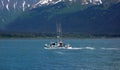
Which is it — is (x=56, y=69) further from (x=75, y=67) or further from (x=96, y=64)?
(x=96, y=64)

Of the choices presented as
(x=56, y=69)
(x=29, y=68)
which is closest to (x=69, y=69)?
(x=56, y=69)

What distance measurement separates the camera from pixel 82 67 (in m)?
111

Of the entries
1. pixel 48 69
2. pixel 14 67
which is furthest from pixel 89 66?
pixel 14 67

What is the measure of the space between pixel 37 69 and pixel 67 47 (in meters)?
90.1

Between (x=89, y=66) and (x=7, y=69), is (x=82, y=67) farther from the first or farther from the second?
(x=7, y=69)

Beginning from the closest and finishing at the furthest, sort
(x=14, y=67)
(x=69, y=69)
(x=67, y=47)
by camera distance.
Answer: (x=69, y=69) < (x=14, y=67) < (x=67, y=47)

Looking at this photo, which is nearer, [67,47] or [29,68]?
[29,68]

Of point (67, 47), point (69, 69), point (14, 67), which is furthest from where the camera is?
point (67, 47)

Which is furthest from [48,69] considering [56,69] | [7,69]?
[7,69]

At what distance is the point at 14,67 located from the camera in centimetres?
11469

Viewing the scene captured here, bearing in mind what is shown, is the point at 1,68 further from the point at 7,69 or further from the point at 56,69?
the point at 56,69

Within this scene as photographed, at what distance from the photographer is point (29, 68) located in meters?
112

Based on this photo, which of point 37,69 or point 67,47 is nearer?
point 37,69

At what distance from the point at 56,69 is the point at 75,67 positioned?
595cm
